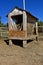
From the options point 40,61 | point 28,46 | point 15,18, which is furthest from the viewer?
point 15,18

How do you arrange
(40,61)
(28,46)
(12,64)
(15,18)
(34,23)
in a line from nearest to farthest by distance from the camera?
(12,64), (40,61), (28,46), (15,18), (34,23)

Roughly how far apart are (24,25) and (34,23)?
339 cm

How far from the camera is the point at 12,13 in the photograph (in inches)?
463

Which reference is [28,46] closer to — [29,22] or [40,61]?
[29,22]

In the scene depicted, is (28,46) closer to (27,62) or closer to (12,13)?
(12,13)

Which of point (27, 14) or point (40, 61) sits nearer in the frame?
point (40, 61)

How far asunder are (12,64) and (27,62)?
753mm

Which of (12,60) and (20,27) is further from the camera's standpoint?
(20,27)

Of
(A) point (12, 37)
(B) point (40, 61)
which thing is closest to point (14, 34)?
(A) point (12, 37)

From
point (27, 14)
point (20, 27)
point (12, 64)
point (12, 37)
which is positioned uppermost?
point (27, 14)

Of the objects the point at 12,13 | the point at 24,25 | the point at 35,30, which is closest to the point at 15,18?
the point at 12,13

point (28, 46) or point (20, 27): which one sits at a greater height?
point (20, 27)

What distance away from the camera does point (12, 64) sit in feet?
22.1

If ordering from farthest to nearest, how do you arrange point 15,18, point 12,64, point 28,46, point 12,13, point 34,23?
1. point 34,23
2. point 15,18
3. point 12,13
4. point 28,46
5. point 12,64
